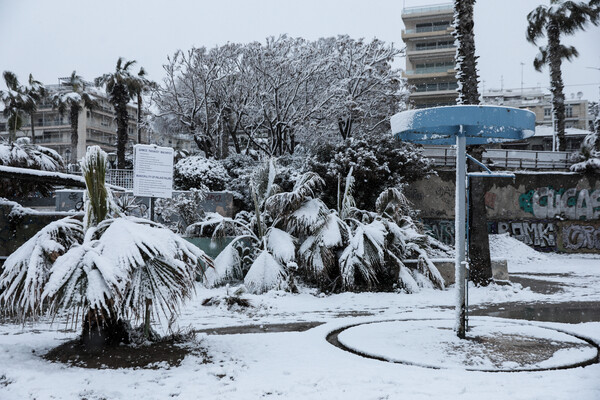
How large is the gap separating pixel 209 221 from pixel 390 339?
6629 mm

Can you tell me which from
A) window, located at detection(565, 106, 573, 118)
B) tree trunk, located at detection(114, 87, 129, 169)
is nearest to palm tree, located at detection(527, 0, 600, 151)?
tree trunk, located at detection(114, 87, 129, 169)

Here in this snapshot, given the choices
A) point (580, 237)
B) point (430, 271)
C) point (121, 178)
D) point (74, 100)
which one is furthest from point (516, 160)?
point (74, 100)

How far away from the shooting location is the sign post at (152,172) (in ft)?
31.3

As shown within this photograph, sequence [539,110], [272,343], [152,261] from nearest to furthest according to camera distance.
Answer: [152,261] < [272,343] < [539,110]

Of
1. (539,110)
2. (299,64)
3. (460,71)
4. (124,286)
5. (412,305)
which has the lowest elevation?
(412,305)

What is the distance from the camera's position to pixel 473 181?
1200cm

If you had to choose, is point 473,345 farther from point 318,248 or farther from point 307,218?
point 307,218

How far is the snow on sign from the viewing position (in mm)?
9562

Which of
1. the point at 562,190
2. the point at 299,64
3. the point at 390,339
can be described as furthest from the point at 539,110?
the point at 390,339

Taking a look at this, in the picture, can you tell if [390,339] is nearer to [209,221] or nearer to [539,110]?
A: [209,221]

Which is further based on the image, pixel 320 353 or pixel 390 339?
pixel 390 339

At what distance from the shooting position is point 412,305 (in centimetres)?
997

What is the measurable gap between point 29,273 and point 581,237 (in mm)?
25169

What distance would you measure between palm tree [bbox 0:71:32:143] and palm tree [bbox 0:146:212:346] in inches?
1626
